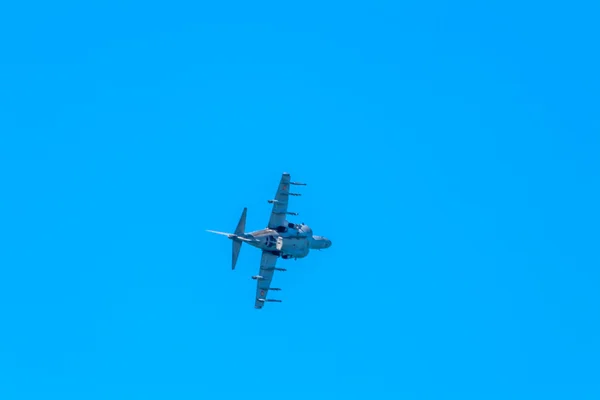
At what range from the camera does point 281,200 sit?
7840 inches

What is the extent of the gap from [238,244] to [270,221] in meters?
5.33

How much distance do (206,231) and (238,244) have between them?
Answer: 526 cm

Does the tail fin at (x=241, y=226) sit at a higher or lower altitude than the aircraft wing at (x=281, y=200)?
lower

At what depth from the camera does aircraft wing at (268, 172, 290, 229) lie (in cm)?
19850

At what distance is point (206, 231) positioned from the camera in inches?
7598

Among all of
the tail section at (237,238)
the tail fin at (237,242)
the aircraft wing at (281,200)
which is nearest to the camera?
the tail section at (237,238)

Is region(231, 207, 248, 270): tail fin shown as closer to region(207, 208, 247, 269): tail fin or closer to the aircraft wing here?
region(207, 208, 247, 269): tail fin

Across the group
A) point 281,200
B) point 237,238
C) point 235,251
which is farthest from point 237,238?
point 281,200

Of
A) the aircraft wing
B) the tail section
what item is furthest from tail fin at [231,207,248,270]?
the aircraft wing

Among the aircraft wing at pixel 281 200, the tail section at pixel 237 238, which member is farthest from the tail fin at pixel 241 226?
the aircraft wing at pixel 281 200

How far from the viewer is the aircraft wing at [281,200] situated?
651 feet

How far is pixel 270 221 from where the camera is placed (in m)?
200

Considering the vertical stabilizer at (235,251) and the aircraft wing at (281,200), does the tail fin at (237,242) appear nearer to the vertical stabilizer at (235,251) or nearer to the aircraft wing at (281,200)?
the vertical stabilizer at (235,251)

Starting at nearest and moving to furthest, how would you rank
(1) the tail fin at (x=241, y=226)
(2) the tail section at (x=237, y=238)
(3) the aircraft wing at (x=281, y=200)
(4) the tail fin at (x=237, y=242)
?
(1) the tail fin at (x=241, y=226) → (2) the tail section at (x=237, y=238) → (4) the tail fin at (x=237, y=242) → (3) the aircraft wing at (x=281, y=200)
